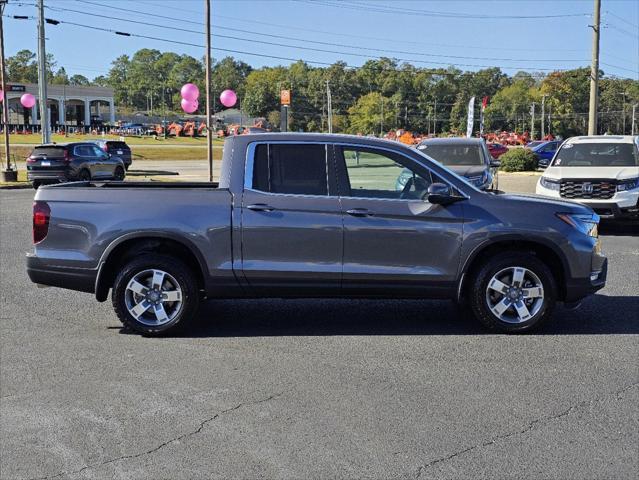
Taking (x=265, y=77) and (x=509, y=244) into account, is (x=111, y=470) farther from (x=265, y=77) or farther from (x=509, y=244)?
(x=265, y=77)

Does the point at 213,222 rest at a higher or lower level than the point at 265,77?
lower

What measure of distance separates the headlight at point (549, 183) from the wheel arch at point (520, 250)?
7.67m

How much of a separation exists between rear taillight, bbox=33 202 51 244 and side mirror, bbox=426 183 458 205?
3.49m

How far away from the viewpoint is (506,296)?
6.61 m

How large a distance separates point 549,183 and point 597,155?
4.89 feet

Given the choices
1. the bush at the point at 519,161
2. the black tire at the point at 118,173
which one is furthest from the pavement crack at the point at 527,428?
the bush at the point at 519,161

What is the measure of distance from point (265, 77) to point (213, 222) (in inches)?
6081

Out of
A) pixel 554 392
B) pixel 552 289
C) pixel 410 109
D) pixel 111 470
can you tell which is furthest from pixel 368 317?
pixel 410 109

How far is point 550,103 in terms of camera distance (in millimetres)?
137000

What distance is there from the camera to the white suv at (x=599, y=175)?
13406mm

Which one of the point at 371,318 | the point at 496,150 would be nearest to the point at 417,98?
the point at 496,150

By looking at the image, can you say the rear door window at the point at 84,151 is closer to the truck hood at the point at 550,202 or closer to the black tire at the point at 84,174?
the black tire at the point at 84,174

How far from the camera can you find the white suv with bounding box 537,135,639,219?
528 inches

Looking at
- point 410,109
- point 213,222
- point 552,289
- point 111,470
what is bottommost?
point 111,470
